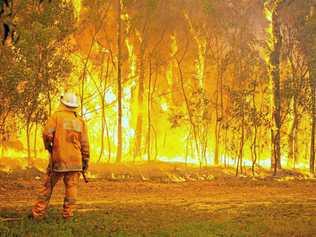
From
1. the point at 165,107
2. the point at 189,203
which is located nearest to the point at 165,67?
the point at 165,107

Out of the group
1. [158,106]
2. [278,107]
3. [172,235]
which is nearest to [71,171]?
[172,235]

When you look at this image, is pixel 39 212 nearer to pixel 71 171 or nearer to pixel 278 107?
pixel 71 171

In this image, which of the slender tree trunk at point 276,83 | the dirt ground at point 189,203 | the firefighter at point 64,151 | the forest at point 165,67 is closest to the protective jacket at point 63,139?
the firefighter at point 64,151

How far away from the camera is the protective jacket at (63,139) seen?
9867mm

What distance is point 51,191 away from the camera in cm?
1001

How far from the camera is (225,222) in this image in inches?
417

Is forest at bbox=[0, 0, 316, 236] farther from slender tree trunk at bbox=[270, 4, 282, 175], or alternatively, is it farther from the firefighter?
the firefighter

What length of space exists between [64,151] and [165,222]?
A: 93.7 inches

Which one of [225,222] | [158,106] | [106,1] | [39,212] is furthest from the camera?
[158,106]

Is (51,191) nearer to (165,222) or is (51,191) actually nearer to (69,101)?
(69,101)

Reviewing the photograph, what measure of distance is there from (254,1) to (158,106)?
597 inches

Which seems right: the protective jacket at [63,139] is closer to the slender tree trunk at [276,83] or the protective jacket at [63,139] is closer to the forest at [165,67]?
the forest at [165,67]

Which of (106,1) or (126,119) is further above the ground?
(106,1)

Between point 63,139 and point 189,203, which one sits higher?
point 63,139
